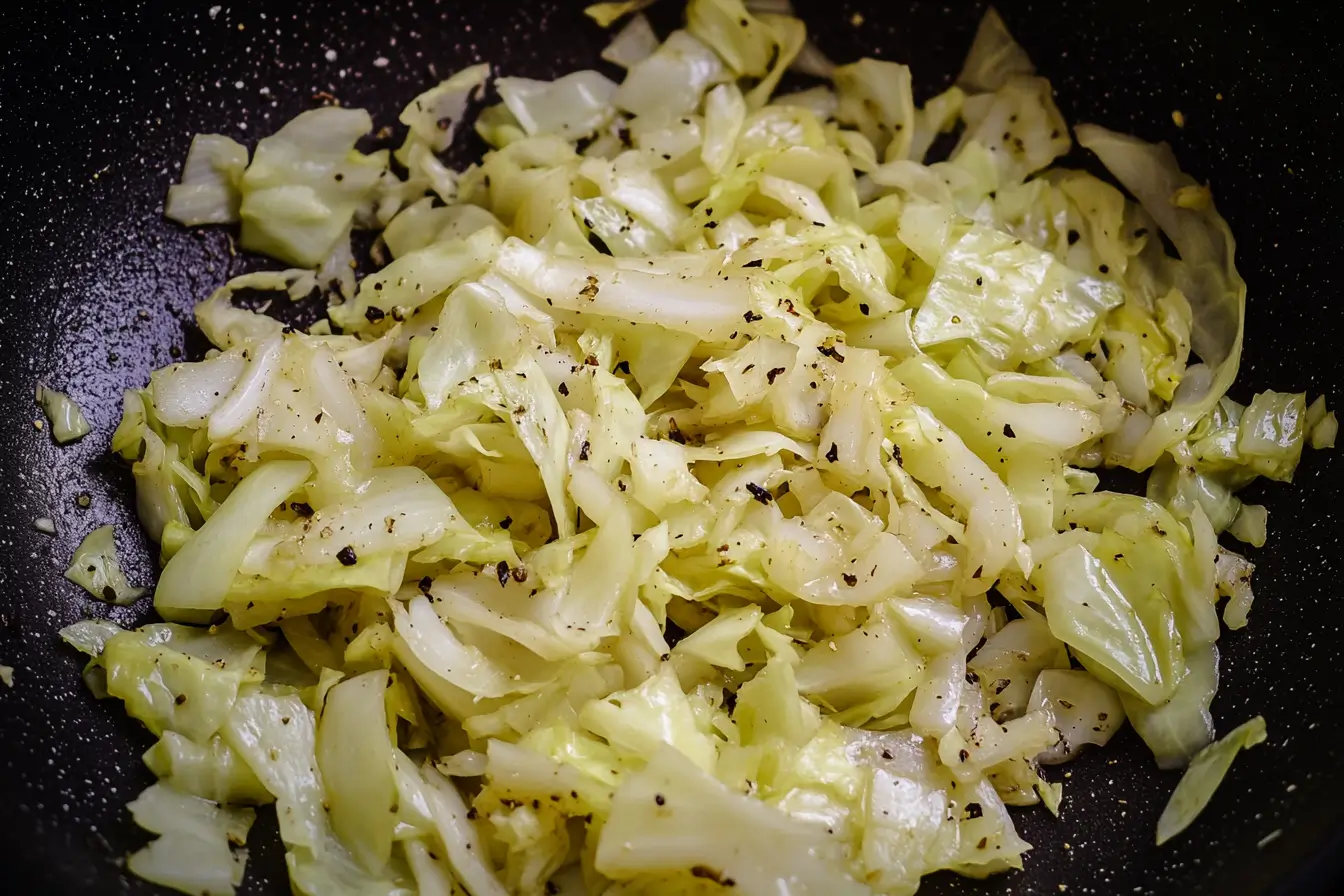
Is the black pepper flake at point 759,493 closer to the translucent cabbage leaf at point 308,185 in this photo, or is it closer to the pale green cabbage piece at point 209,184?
the translucent cabbage leaf at point 308,185

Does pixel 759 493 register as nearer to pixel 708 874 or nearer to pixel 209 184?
pixel 708 874

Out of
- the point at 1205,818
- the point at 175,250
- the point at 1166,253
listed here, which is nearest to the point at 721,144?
the point at 1166,253

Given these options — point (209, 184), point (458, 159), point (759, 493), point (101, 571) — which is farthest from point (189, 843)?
point (458, 159)

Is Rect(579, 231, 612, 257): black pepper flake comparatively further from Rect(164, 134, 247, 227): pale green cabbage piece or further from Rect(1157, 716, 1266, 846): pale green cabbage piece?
Rect(1157, 716, 1266, 846): pale green cabbage piece

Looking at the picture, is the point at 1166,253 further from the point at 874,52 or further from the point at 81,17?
the point at 81,17

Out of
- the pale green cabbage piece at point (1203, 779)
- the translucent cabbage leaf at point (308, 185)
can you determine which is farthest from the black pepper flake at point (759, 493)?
the translucent cabbage leaf at point (308, 185)

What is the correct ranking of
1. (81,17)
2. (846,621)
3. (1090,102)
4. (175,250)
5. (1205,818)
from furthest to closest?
(1090,102), (175,250), (81,17), (846,621), (1205,818)
